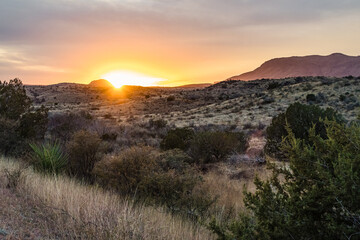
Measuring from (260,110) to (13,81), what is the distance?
3366cm

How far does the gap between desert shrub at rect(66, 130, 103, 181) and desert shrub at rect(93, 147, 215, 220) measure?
1.72 m

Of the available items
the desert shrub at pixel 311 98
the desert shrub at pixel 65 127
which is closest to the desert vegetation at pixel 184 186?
the desert shrub at pixel 65 127

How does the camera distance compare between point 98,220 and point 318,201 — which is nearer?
point 318,201

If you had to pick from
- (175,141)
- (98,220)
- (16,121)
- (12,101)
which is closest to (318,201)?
(98,220)

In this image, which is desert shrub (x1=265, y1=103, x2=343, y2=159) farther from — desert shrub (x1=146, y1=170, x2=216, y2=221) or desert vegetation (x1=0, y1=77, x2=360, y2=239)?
desert shrub (x1=146, y1=170, x2=216, y2=221)

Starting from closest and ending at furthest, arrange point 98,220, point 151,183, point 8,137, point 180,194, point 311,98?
point 98,220, point 180,194, point 151,183, point 8,137, point 311,98

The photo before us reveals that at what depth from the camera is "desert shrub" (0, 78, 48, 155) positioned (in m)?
12.4

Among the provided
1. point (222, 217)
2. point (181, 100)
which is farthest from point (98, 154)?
point (181, 100)

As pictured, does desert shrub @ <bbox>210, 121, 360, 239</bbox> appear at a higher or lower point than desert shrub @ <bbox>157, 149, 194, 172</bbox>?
higher

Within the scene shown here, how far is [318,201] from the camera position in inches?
127

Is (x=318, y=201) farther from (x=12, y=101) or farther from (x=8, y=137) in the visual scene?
(x=12, y=101)

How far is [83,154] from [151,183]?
4.09m

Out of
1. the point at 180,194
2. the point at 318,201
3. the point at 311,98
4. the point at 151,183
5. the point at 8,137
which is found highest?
the point at 318,201

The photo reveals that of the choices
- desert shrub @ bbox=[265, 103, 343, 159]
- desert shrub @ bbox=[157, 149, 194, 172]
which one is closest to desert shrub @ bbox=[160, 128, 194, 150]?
desert shrub @ bbox=[265, 103, 343, 159]
